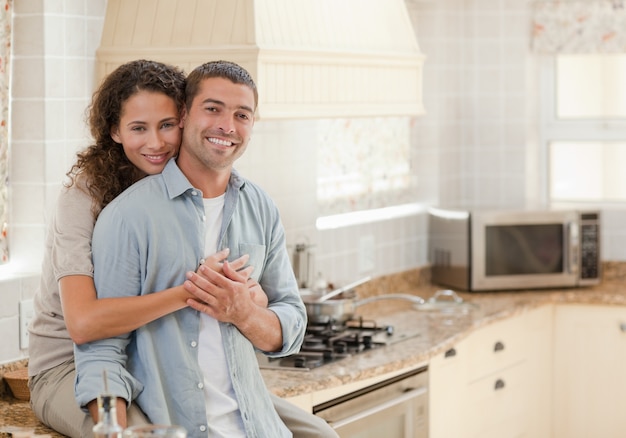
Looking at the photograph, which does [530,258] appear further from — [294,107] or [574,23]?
[294,107]

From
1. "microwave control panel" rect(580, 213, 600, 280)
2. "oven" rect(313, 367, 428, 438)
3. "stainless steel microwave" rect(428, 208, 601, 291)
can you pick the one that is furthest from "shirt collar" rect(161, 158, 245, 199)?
"microwave control panel" rect(580, 213, 600, 280)

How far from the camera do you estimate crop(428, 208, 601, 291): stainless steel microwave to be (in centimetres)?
474

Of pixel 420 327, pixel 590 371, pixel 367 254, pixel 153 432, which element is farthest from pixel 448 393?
pixel 153 432

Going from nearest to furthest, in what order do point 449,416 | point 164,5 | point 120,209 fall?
point 120,209 < point 164,5 < point 449,416

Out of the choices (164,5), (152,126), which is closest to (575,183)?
(164,5)

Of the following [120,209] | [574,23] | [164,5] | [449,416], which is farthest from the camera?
[574,23]

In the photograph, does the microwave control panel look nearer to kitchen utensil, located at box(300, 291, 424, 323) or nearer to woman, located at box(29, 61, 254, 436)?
kitchen utensil, located at box(300, 291, 424, 323)

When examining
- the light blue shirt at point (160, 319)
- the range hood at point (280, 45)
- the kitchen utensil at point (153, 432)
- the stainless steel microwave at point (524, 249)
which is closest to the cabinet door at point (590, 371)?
the stainless steel microwave at point (524, 249)

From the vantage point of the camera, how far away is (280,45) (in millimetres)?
3129

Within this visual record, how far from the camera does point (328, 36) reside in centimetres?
339

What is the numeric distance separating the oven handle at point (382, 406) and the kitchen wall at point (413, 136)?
2.71 feet

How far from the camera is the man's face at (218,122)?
7.63 feet

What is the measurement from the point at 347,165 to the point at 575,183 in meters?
1.32

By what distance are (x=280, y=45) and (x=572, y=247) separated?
2.17 meters
